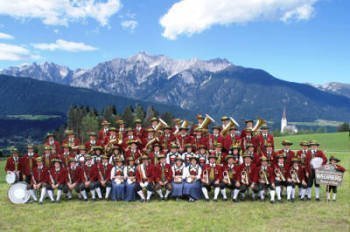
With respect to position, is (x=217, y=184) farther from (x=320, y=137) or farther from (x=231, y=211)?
(x=320, y=137)

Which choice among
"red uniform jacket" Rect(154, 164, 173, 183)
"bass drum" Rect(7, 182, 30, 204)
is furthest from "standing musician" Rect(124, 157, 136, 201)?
"bass drum" Rect(7, 182, 30, 204)

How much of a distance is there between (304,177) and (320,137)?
68.0 meters

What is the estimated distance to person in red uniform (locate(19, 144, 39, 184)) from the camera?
15.3 metres

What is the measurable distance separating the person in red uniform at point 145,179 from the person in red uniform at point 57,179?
8.97ft

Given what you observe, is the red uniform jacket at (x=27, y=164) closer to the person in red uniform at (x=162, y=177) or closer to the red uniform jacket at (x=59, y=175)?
the red uniform jacket at (x=59, y=175)

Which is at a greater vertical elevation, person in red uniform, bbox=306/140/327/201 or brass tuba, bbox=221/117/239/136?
brass tuba, bbox=221/117/239/136

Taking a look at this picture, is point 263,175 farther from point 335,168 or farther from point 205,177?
point 335,168

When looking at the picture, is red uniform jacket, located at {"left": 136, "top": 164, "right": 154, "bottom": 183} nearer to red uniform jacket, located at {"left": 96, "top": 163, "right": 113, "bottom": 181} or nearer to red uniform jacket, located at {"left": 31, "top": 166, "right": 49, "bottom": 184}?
red uniform jacket, located at {"left": 96, "top": 163, "right": 113, "bottom": 181}

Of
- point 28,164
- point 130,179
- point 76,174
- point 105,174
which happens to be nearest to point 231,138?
point 130,179

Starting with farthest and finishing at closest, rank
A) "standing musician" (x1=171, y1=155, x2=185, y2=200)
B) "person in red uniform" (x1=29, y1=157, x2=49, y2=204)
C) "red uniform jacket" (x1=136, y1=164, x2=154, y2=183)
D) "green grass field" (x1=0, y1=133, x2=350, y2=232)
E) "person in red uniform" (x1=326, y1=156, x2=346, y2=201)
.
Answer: "red uniform jacket" (x1=136, y1=164, x2=154, y2=183) < "standing musician" (x1=171, y1=155, x2=185, y2=200) < "person in red uniform" (x1=29, y1=157, x2=49, y2=204) < "person in red uniform" (x1=326, y1=156, x2=346, y2=201) < "green grass field" (x1=0, y1=133, x2=350, y2=232)

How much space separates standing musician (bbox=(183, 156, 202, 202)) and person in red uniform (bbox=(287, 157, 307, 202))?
324cm

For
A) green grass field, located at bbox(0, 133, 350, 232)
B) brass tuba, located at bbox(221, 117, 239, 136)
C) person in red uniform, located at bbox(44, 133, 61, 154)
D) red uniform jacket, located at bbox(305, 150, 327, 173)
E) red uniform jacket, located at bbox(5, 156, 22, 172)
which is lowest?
green grass field, located at bbox(0, 133, 350, 232)

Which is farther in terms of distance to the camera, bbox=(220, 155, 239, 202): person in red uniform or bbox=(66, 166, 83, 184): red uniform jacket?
bbox=(66, 166, 83, 184): red uniform jacket

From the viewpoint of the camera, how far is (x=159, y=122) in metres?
17.2
